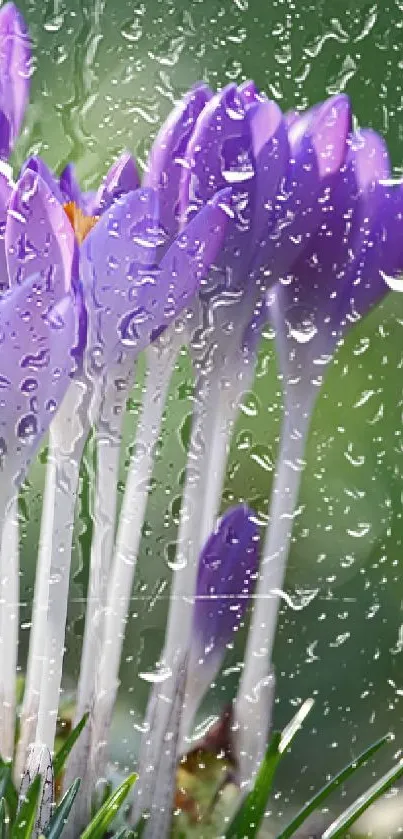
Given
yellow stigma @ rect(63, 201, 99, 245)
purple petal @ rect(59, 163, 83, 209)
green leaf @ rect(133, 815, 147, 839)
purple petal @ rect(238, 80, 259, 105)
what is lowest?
green leaf @ rect(133, 815, 147, 839)

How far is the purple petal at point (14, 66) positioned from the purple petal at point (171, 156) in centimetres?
5

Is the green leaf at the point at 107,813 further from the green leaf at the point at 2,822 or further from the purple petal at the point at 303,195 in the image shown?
the purple petal at the point at 303,195

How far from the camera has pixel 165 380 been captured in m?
0.35

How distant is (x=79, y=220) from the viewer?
0.33m

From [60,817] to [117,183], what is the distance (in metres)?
0.21

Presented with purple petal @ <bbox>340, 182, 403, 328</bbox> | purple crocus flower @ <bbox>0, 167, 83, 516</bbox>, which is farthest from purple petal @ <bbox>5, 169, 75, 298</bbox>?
purple petal @ <bbox>340, 182, 403, 328</bbox>

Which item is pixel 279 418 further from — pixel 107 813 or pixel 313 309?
pixel 107 813

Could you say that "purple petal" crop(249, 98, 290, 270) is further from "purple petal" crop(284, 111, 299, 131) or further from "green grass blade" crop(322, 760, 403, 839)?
"green grass blade" crop(322, 760, 403, 839)

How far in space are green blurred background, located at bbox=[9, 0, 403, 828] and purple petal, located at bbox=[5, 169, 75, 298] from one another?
0.04m

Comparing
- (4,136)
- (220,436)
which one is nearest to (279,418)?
(220,436)

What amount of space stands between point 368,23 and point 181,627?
0.24 meters

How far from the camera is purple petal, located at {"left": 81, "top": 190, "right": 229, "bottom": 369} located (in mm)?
319

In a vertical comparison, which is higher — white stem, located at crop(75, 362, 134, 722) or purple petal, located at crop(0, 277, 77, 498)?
purple petal, located at crop(0, 277, 77, 498)

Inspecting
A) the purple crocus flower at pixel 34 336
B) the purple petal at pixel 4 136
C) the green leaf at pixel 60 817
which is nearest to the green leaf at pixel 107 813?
the green leaf at pixel 60 817
